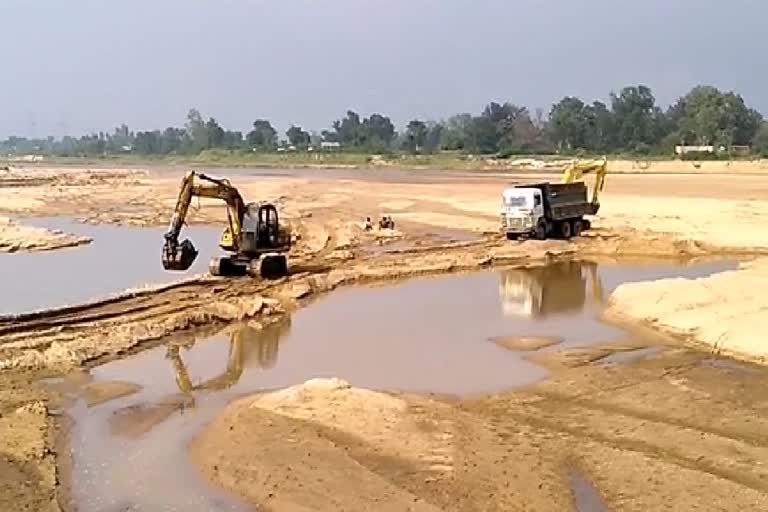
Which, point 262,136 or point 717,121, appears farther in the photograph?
point 262,136

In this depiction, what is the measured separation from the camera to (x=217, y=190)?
29.3m

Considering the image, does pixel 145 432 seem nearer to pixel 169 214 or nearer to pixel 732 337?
pixel 732 337

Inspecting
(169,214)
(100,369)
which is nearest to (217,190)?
(100,369)

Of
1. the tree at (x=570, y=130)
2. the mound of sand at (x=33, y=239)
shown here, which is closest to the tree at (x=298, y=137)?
the tree at (x=570, y=130)

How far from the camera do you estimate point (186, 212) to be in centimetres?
2895

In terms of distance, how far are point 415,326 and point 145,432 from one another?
1004 centimetres

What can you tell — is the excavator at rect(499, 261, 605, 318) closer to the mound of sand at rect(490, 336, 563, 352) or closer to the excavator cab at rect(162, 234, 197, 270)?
the mound of sand at rect(490, 336, 563, 352)

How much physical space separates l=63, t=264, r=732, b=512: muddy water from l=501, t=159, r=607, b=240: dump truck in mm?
7550

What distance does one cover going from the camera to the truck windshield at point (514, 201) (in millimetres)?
39638

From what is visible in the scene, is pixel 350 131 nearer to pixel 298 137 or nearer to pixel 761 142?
pixel 298 137

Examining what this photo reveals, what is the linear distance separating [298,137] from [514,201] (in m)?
144

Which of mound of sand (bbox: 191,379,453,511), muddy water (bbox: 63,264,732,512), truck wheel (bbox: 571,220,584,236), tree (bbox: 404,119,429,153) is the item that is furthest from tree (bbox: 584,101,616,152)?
mound of sand (bbox: 191,379,453,511)

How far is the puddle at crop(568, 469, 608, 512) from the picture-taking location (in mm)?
11555

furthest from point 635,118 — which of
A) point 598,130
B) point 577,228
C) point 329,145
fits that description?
point 577,228
